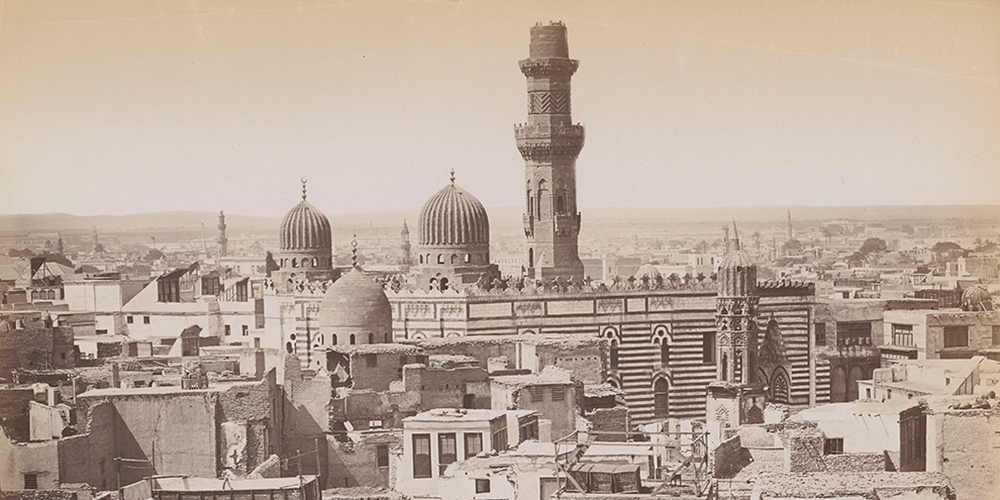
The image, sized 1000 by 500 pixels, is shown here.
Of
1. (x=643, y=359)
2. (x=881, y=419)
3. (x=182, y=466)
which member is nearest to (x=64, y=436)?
(x=182, y=466)

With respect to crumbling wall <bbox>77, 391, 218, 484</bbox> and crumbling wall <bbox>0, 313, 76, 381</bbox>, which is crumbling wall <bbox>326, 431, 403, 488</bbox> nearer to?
crumbling wall <bbox>77, 391, 218, 484</bbox>

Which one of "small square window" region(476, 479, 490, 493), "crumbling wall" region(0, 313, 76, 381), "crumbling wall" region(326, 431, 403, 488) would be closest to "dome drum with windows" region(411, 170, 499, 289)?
"crumbling wall" region(0, 313, 76, 381)

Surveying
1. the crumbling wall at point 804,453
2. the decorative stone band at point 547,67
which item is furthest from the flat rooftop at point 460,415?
the decorative stone band at point 547,67

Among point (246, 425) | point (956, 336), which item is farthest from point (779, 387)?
point (246, 425)

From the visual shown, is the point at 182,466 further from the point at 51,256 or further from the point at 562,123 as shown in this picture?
the point at 51,256

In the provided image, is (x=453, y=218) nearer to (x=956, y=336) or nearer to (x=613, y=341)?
(x=613, y=341)
